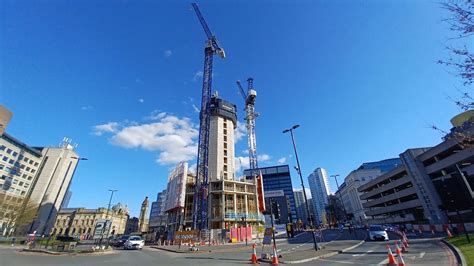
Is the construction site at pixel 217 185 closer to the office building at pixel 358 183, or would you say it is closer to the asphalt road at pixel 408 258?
the asphalt road at pixel 408 258

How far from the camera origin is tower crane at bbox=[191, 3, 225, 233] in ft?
180

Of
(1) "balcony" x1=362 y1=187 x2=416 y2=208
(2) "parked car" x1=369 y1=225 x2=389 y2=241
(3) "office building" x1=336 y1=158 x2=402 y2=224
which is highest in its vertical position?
(3) "office building" x1=336 y1=158 x2=402 y2=224

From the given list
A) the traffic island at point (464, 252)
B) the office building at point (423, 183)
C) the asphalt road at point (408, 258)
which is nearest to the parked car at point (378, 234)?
the office building at point (423, 183)

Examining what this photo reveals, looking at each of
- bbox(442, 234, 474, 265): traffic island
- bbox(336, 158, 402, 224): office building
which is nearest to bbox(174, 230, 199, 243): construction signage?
bbox(442, 234, 474, 265): traffic island

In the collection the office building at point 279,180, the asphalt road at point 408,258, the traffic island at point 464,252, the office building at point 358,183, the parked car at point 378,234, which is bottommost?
the asphalt road at point 408,258

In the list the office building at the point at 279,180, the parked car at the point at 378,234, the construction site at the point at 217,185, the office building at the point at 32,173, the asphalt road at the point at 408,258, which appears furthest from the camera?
the office building at the point at 279,180

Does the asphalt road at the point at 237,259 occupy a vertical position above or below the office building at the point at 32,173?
below

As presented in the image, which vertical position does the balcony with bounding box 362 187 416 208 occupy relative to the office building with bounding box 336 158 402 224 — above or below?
below

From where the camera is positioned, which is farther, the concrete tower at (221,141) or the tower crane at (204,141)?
the concrete tower at (221,141)

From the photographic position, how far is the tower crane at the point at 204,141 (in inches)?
2157

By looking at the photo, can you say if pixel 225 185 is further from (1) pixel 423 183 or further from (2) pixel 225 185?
(1) pixel 423 183

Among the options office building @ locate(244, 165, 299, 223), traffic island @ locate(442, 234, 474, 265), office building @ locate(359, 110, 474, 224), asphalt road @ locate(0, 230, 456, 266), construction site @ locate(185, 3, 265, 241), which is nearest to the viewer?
traffic island @ locate(442, 234, 474, 265)

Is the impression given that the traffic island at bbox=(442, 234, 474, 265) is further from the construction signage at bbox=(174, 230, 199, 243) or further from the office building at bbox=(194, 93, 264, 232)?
the office building at bbox=(194, 93, 264, 232)

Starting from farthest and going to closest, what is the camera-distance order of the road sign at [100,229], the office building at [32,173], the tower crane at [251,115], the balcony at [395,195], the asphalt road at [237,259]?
the tower crane at [251,115] < the office building at [32,173] < the balcony at [395,195] < the road sign at [100,229] < the asphalt road at [237,259]
